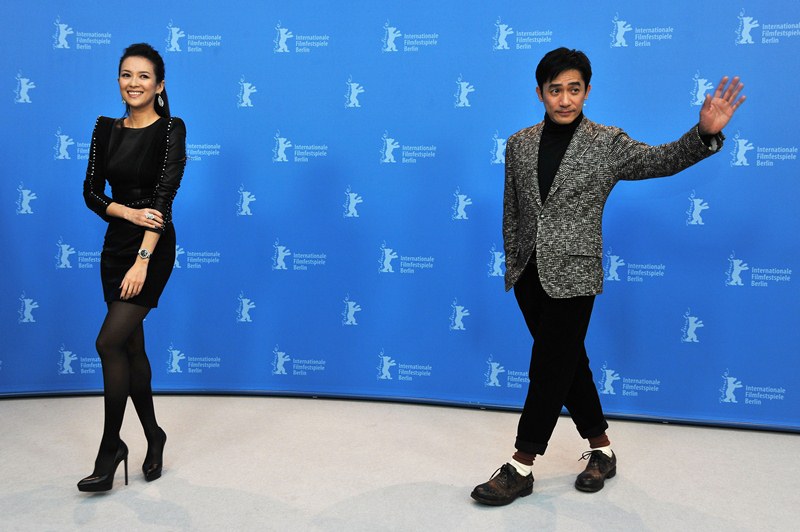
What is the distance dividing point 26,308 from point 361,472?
6.84 feet

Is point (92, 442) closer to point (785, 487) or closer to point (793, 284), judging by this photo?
point (785, 487)

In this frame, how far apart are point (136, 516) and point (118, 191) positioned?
1.13 meters

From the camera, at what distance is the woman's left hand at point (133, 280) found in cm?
236

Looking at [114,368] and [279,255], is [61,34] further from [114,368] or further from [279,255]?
[114,368]

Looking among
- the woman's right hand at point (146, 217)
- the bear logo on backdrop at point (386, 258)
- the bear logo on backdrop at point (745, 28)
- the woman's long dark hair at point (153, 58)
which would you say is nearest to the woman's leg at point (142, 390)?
the woman's right hand at point (146, 217)

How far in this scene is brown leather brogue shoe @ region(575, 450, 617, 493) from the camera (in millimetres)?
2502

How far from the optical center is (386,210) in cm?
348

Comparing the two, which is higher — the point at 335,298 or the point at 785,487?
the point at 335,298

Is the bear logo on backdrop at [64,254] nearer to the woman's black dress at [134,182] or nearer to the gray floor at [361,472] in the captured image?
the gray floor at [361,472]

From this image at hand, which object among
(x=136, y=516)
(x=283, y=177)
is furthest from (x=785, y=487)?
(x=283, y=177)

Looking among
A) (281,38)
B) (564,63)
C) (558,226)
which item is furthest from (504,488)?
(281,38)

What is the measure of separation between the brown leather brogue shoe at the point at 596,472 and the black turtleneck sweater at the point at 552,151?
1.02 meters

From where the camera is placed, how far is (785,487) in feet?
8.50

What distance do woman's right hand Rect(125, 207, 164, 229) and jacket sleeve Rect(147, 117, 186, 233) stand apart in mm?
23
